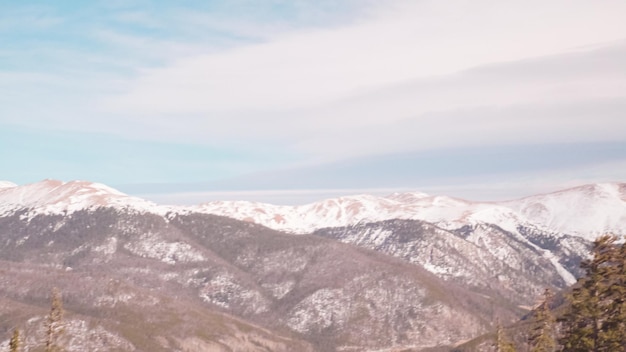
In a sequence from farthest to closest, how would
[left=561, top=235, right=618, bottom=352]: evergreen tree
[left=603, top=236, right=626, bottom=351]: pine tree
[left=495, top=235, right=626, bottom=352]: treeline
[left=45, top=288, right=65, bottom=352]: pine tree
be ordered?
[left=45, top=288, right=65, bottom=352]: pine tree < [left=561, top=235, right=618, bottom=352]: evergreen tree < [left=495, top=235, right=626, bottom=352]: treeline < [left=603, top=236, right=626, bottom=351]: pine tree

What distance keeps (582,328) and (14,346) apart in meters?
80.7

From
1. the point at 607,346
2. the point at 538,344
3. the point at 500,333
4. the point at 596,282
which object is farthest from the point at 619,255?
the point at 500,333

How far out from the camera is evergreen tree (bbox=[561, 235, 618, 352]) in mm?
81312

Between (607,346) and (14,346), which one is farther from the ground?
(607,346)

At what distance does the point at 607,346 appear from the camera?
262ft

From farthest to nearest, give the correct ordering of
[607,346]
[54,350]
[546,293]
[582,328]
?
1. [54,350]
2. [546,293]
3. [582,328]
4. [607,346]

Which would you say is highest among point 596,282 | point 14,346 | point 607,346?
point 596,282

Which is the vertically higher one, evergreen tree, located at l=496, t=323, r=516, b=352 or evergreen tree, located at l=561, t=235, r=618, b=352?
evergreen tree, located at l=561, t=235, r=618, b=352

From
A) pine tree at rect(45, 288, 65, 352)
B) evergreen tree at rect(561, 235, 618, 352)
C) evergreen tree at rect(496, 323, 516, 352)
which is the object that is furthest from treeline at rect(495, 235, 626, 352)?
pine tree at rect(45, 288, 65, 352)

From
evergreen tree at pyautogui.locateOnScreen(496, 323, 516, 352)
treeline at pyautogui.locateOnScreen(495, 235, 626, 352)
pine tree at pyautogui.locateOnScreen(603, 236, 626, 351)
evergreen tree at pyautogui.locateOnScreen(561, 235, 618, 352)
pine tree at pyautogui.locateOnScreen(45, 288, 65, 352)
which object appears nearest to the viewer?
pine tree at pyautogui.locateOnScreen(603, 236, 626, 351)

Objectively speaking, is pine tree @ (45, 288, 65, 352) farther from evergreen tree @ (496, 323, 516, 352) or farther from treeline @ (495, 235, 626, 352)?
treeline @ (495, 235, 626, 352)

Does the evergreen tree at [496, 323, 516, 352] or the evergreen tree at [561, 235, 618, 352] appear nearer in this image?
the evergreen tree at [561, 235, 618, 352]

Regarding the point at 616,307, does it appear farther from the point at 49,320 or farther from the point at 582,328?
the point at 49,320

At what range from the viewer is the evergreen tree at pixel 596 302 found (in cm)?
8131
